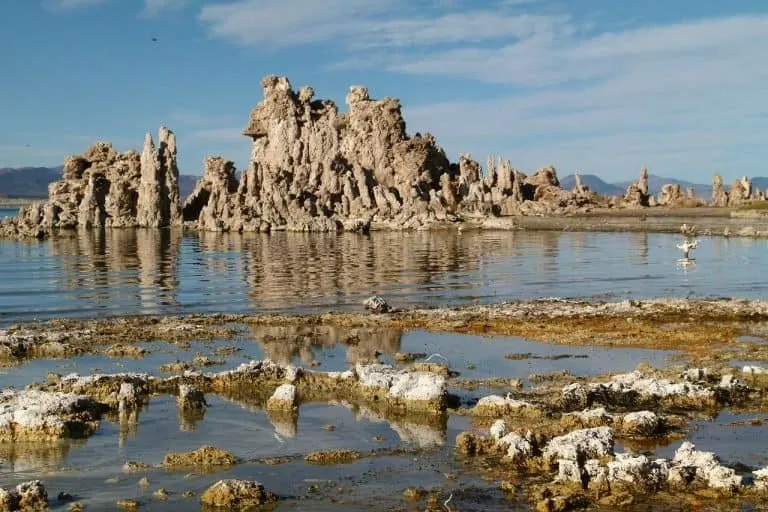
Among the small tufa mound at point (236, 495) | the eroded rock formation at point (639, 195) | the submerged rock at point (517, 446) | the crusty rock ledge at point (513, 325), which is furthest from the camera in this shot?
the eroded rock formation at point (639, 195)

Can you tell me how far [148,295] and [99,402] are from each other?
22.8m

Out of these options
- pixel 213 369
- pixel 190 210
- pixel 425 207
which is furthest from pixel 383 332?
pixel 190 210

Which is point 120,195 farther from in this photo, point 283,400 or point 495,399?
point 495,399

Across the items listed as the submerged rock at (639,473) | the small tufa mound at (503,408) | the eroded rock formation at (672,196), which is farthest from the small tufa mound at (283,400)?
the eroded rock formation at (672,196)

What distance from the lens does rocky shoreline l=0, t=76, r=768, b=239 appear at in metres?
122

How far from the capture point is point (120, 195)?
135 m

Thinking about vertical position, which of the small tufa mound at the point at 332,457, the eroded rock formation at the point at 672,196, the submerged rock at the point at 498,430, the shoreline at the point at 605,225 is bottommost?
the small tufa mound at the point at 332,457

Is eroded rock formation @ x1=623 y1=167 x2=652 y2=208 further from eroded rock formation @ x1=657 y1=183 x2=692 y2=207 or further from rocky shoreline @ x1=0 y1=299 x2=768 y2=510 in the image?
rocky shoreline @ x1=0 y1=299 x2=768 y2=510

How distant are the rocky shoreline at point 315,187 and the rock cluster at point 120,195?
0.58 ft

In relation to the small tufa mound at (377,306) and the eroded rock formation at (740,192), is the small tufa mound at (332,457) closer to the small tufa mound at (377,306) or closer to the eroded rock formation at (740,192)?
the small tufa mound at (377,306)

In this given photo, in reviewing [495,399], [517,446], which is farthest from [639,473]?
[495,399]

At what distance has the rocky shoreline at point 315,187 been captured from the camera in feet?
400

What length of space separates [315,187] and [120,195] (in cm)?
3208

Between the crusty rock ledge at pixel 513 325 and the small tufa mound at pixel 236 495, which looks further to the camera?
the crusty rock ledge at pixel 513 325
